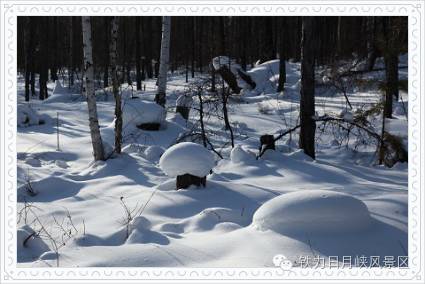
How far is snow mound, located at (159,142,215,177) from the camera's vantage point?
544 cm

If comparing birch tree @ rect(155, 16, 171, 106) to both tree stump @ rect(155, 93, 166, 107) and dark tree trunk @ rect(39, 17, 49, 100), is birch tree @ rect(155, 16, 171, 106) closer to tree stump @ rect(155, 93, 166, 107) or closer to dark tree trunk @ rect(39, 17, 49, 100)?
tree stump @ rect(155, 93, 166, 107)

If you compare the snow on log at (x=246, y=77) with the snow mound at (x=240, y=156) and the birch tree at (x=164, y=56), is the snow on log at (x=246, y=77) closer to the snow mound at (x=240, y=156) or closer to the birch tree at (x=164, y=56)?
the birch tree at (x=164, y=56)

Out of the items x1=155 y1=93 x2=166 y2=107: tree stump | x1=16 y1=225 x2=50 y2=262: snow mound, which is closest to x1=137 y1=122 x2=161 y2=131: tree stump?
x1=155 y1=93 x2=166 y2=107: tree stump

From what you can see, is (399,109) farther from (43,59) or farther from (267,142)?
(43,59)

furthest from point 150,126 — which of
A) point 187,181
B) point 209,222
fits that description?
point 209,222

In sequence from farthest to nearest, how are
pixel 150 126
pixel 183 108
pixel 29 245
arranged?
pixel 183 108 < pixel 150 126 < pixel 29 245

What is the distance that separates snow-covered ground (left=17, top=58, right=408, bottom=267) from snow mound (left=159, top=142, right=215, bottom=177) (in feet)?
0.29

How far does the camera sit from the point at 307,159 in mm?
7242

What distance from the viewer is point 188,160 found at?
5.44 metres

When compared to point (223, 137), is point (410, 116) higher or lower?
higher

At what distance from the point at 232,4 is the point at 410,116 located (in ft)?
7.17

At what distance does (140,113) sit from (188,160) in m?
4.52

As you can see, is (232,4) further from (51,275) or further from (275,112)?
(275,112)

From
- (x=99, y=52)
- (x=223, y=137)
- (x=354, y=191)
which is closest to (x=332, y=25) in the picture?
(x=99, y=52)
